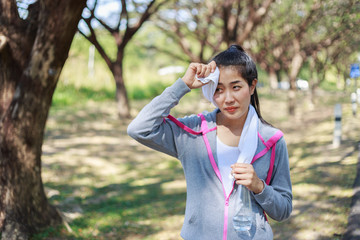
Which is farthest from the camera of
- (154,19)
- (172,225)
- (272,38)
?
(272,38)

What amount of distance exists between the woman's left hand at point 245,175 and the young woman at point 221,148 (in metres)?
0.09

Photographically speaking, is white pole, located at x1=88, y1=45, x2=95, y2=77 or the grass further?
white pole, located at x1=88, y1=45, x2=95, y2=77

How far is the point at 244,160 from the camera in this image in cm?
201

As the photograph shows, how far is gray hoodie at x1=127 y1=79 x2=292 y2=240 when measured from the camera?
2.08 meters

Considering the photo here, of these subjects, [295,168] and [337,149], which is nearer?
[295,168]

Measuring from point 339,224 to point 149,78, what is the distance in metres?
23.1


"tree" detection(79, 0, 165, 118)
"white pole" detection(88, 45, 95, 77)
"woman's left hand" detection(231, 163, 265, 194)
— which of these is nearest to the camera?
"woman's left hand" detection(231, 163, 265, 194)

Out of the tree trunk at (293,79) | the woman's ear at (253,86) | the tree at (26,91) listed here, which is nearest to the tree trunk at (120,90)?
the tree trunk at (293,79)

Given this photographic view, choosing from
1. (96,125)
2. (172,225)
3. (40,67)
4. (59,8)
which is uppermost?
(59,8)

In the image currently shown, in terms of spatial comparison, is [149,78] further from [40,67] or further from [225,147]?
[225,147]

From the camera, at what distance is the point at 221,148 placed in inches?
85.7

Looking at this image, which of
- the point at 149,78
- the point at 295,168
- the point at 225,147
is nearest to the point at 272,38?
the point at 149,78

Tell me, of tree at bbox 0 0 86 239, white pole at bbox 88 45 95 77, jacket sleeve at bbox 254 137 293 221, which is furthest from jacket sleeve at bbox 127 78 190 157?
white pole at bbox 88 45 95 77

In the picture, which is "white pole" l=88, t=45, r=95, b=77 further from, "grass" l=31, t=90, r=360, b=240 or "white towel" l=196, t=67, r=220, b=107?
"white towel" l=196, t=67, r=220, b=107
